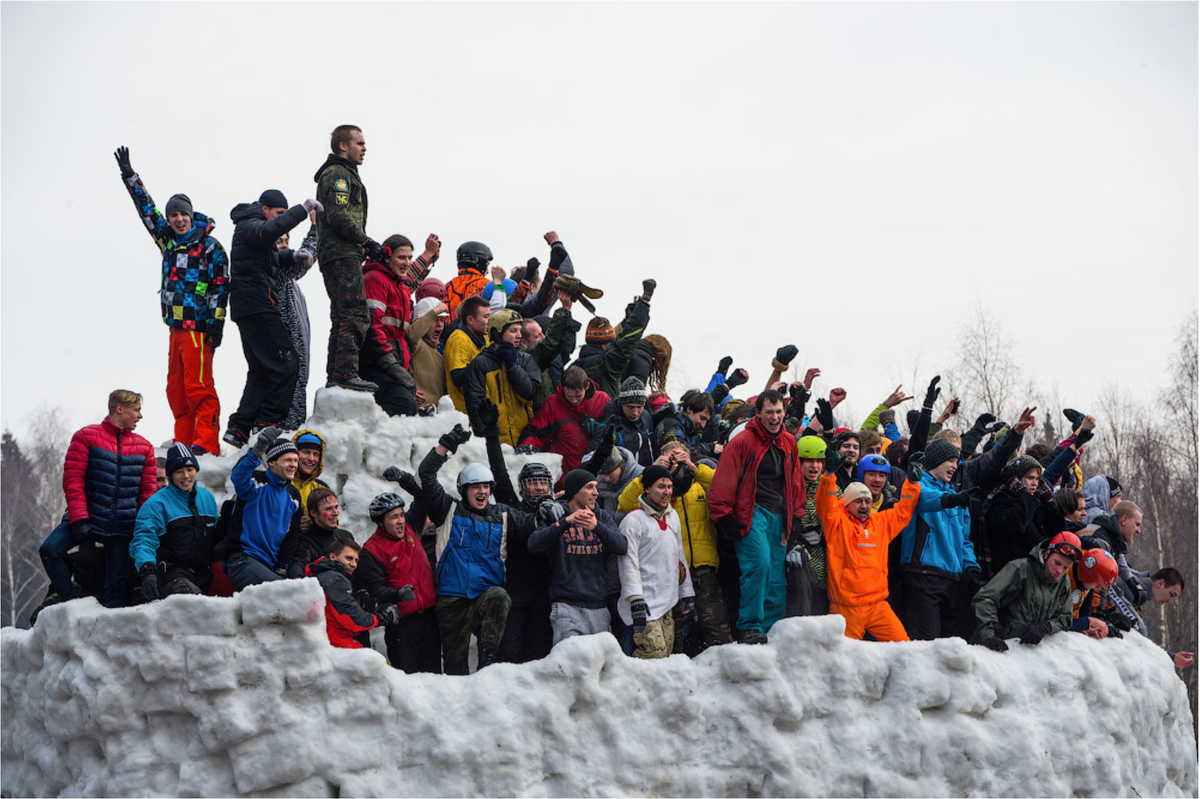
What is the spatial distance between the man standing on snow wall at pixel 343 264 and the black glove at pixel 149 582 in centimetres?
246

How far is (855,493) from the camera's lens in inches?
300

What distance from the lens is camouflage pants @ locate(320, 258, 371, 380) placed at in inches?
346

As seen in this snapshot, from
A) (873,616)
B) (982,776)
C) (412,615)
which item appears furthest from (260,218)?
(982,776)

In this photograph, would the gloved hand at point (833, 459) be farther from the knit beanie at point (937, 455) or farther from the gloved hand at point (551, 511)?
the gloved hand at point (551, 511)

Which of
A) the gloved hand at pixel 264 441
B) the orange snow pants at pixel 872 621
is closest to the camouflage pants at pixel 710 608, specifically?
the orange snow pants at pixel 872 621

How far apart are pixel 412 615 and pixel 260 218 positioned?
368cm

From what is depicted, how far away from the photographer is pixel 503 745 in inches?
242

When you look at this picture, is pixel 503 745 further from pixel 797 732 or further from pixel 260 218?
pixel 260 218

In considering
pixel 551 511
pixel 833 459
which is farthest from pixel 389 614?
pixel 833 459

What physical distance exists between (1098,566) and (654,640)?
3620 mm

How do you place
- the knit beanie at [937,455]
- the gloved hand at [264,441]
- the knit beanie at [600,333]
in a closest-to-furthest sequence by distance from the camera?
the gloved hand at [264,441], the knit beanie at [937,455], the knit beanie at [600,333]

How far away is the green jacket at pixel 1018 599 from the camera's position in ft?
25.8

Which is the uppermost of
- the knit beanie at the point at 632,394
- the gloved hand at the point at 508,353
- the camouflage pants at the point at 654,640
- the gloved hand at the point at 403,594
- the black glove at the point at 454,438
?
the gloved hand at the point at 508,353

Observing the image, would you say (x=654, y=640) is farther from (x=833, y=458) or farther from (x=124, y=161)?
(x=124, y=161)
